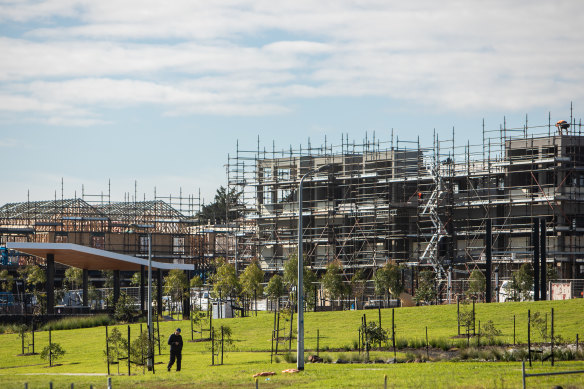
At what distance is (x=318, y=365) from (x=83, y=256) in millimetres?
35681

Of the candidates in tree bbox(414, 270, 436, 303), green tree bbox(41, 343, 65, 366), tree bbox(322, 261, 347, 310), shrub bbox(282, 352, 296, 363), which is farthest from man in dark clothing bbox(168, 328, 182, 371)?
tree bbox(322, 261, 347, 310)

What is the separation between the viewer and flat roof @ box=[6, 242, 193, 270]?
5981 centimetres

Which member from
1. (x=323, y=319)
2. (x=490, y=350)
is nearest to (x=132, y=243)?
(x=323, y=319)

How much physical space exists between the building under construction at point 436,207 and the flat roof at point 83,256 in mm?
15086

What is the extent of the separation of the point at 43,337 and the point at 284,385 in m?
30.6

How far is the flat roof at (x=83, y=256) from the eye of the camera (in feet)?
196

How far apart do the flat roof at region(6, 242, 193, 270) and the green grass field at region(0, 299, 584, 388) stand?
6.27 m

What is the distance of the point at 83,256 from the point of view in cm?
6500

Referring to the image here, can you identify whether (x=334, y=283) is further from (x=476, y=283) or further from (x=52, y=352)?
(x=52, y=352)

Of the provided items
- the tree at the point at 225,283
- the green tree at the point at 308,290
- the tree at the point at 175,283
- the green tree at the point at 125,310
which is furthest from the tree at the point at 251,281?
the green tree at the point at 125,310

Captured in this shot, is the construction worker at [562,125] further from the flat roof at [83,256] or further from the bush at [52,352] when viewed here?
the bush at [52,352]

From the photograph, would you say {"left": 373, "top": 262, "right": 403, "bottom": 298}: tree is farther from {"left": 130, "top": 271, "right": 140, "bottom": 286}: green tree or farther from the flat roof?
{"left": 130, "top": 271, "right": 140, "bottom": 286}: green tree

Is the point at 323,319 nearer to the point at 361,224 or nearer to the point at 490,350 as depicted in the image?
the point at 490,350

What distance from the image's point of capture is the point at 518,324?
1747 inches
